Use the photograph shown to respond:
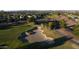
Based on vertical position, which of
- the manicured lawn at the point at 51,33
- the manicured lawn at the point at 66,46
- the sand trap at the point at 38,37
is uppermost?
the manicured lawn at the point at 51,33

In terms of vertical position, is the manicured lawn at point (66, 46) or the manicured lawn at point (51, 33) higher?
the manicured lawn at point (51, 33)

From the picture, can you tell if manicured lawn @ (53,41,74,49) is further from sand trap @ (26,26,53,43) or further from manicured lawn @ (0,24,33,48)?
manicured lawn @ (0,24,33,48)

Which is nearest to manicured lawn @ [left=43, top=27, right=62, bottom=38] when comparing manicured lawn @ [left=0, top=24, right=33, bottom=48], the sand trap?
the sand trap

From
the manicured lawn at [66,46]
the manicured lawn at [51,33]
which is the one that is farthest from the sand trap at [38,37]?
the manicured lawn at [66,46]

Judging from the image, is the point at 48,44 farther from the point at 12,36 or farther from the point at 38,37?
the point at 12,36

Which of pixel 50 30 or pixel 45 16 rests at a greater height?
pixel 45 16

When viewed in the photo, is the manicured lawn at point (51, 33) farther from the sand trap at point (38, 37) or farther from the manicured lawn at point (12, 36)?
the manicured lawn at point (12, 36)

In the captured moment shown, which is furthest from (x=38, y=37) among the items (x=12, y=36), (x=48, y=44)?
(x=12, y=36)
